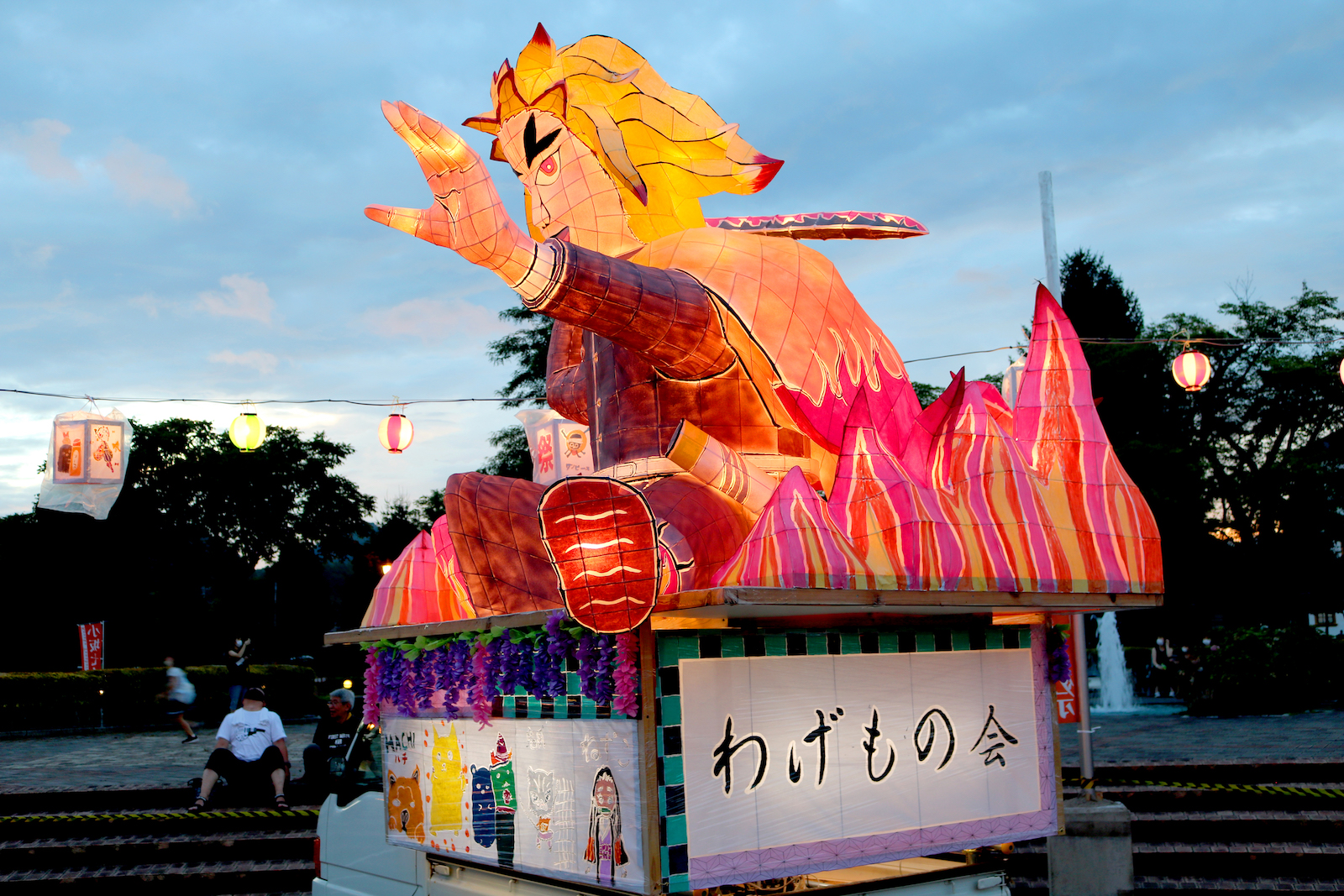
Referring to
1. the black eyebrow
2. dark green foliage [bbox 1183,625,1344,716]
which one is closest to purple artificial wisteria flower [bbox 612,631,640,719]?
the black eyebrow

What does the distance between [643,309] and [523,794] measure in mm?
2221

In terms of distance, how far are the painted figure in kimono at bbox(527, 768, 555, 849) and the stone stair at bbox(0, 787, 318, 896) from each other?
5498mm

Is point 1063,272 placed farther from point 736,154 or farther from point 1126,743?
point 736,154

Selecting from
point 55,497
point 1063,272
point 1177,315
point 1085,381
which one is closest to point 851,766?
point 1085,381

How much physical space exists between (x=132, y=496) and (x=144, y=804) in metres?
27.4

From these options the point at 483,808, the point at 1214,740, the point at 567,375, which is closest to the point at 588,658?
the point at 483,808

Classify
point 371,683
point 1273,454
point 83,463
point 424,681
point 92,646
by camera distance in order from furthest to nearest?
point 1273,454, point 92,646, point 83,463, point 371,683, point 424,681

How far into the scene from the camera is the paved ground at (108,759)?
1250cm

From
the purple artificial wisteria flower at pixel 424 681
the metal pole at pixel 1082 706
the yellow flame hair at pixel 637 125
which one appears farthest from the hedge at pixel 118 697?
the yellow flame hair at pixel 637 125

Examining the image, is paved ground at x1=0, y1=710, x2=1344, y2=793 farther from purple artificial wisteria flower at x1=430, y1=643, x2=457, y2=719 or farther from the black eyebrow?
the black eyebrow

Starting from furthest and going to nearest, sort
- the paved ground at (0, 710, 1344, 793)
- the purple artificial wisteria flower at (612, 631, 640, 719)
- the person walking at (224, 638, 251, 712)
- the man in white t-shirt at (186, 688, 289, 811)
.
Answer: the person walking at (224, 638, 251, 712) → the paved ground at (0, 710, 1344, 793) → the man in white t-shirt at (186, 688, 289, 811) → the purple artificial wisteria flower at (612, 631, 640, 719)

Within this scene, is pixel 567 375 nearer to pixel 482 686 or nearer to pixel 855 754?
pixel 482 686

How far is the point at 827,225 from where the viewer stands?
6395 millimetres

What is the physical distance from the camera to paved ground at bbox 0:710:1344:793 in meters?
11.9
